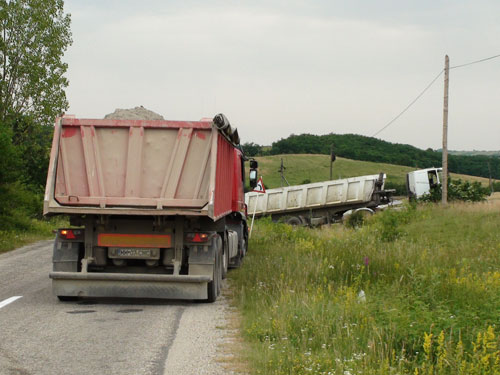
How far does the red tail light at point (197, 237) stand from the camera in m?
10.2

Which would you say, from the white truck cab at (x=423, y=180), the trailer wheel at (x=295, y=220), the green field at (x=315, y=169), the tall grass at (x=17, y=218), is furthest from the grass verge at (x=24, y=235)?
the green field at (x=315, y=169)

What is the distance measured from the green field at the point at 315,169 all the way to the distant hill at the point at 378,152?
302 centimetres

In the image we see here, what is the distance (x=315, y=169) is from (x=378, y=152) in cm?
1598

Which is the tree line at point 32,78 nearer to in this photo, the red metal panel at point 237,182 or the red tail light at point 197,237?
the red metal panel at point 237,182

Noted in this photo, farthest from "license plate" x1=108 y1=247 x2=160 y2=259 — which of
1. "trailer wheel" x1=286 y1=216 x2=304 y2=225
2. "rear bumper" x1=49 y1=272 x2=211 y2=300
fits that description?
"trailer wheel" x1=286 y1=216 x2=304 y2=225

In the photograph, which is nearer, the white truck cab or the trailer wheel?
the white truck cab

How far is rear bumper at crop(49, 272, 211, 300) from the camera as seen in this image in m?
9.87

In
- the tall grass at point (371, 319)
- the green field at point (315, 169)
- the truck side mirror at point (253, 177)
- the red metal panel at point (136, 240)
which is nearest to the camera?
the tall grass at point (371, 319)

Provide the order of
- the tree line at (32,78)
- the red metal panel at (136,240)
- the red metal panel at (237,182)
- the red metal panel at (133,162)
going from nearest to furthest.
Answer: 1. the red metal panel at (133,162)
2. the red metal panel at (136,240)
3. the red metal panel at (237,182)
4. the tree line at (32,78)

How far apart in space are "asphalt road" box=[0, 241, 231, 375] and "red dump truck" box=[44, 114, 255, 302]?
0.37 m

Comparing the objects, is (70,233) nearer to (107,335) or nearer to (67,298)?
(67,298)

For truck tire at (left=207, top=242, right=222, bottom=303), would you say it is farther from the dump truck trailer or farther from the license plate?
the dump truck trailer

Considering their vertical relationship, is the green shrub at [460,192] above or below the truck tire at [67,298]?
above

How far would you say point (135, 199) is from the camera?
9.95 meters
